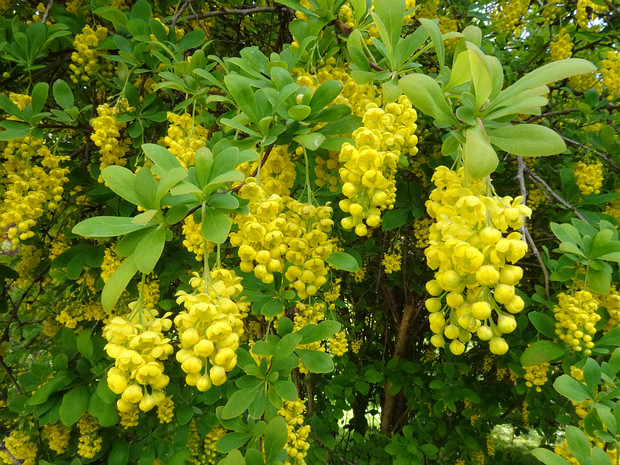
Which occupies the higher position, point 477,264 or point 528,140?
point 528,140

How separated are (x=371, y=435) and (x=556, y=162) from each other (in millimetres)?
2868

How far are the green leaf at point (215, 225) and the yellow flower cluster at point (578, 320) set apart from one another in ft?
4.66

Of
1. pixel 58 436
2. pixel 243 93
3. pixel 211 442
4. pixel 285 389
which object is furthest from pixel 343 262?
pixel 58 436

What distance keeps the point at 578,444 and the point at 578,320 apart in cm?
44

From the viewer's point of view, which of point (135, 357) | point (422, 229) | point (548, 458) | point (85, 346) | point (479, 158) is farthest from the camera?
point (422, 229)

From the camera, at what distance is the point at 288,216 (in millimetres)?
1079

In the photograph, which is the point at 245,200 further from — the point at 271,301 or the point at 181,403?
the point at 181,403

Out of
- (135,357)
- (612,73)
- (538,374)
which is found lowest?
(538,374)

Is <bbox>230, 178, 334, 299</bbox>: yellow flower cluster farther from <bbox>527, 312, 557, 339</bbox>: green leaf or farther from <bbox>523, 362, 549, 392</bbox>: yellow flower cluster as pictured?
<bbox>523, 362, 549, 392</bbox>: yellow flower cluster

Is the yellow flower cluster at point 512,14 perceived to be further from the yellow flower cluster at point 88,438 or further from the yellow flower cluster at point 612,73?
the yellow flower cluster at point 88,438

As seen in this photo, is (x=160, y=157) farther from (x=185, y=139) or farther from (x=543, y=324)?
(x=543, y=324)

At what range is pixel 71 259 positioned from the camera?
7.17ft

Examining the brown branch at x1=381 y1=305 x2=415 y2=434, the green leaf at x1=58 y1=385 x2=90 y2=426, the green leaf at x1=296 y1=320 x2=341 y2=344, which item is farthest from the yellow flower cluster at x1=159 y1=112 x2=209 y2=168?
the brown branch at x1=381 y1=305 x2=415 y2=434

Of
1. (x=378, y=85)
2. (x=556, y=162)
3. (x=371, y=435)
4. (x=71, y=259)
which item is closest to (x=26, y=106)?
(x=71, y=259)
